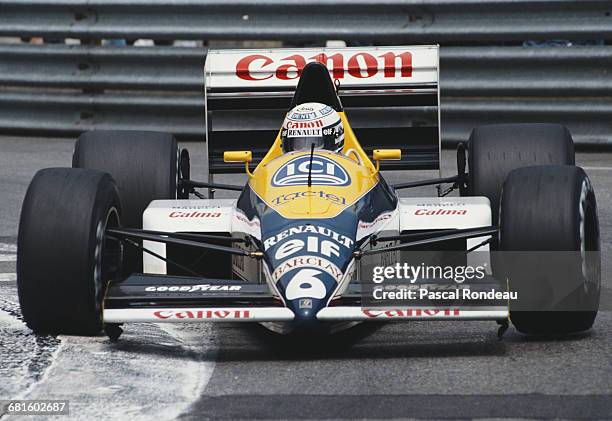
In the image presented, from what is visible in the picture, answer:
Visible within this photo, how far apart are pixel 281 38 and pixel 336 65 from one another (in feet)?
13.7

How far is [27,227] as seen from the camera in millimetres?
6434

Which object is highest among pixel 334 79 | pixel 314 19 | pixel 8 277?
pixel 314 19

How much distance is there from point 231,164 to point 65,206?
2.93m

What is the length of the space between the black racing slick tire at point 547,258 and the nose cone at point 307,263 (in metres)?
0.74

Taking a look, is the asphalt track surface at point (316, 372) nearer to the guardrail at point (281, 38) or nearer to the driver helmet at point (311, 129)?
the driver helmet at point (311, 129)

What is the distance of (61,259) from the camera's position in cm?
637

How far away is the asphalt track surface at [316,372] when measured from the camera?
17.2 ft

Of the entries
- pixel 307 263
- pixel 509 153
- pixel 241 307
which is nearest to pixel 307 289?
pixel 307 263

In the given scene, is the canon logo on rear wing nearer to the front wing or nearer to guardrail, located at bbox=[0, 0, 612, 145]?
the front wing

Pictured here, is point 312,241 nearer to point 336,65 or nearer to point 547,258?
point 547,258

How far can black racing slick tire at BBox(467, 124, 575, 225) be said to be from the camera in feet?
26.6

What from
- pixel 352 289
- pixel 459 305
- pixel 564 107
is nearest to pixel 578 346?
pixel 459 305

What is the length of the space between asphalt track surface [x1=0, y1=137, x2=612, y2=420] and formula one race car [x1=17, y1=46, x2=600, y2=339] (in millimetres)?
175

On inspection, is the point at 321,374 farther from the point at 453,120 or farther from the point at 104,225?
the point at 453,120
